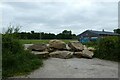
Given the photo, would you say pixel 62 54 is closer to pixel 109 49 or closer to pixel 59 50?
pixel 59 50

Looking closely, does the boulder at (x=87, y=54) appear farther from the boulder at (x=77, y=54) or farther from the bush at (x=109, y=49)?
the bush at (x=109, y=49)

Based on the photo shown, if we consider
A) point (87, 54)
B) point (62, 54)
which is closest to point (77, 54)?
point (87, 54)

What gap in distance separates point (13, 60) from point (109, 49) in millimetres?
7141

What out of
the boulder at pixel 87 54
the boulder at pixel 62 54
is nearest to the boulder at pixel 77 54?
the boulder at pixel 87 54

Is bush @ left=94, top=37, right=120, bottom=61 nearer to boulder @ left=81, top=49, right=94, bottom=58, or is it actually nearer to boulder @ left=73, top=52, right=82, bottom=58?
boulder @ left=81, top=49, right=94, bottom=58

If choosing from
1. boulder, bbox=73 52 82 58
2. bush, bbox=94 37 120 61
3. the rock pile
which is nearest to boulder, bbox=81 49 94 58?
the rock pile

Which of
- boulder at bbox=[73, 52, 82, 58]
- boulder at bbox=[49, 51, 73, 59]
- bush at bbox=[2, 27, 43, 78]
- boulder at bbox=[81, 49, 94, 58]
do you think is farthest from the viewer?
boulder at bbox=[73, 52, 82, 58]

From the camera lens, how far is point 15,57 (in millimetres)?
10086

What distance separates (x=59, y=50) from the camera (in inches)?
632

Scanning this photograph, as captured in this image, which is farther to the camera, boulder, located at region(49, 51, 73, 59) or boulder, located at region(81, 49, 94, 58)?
boulder, located at region(81, 49, 94, 58)

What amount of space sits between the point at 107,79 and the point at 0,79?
3.59 m

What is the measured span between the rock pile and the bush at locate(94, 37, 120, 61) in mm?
569

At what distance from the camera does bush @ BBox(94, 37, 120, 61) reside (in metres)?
14.4

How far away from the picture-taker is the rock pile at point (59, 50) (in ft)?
47.3
